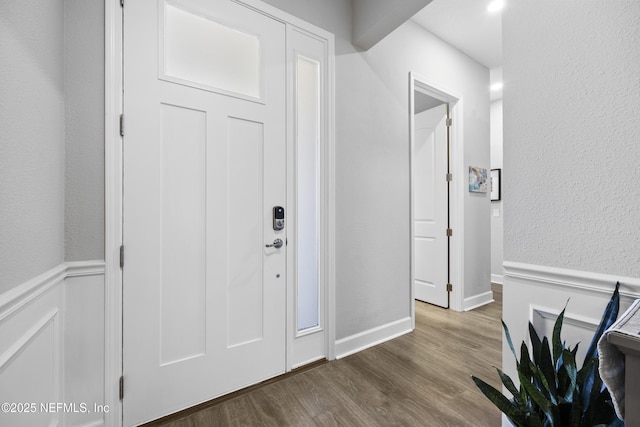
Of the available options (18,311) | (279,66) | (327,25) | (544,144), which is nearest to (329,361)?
(18,311)

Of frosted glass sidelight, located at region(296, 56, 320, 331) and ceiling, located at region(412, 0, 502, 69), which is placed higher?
ceiling, located at region(412, 0, 502, 69)

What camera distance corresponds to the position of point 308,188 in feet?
6.53

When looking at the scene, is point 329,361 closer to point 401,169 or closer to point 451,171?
point 401,169

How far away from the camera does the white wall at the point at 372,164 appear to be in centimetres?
210

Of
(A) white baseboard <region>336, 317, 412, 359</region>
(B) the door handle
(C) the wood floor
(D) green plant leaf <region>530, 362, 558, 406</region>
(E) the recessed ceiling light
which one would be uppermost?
(E) the recessed ceiling light

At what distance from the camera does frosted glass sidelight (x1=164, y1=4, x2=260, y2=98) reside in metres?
1.49

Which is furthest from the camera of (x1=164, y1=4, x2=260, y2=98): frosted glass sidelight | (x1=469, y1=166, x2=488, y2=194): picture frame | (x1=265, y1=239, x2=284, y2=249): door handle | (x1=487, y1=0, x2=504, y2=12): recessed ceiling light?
(x1=469, y1=166, x2=488, y2=194): picture frame

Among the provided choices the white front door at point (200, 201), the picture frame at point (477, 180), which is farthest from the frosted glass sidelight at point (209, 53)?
the picture frame at point (477, 180)

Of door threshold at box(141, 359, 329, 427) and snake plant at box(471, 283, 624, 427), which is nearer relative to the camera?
snake plant at box(471, 283, 624, 427)

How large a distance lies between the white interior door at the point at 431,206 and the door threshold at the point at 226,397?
71.8 inches

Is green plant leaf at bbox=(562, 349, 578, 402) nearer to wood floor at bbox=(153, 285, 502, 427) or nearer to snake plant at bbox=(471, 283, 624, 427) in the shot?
snake plant at bbox=(471, 283, 624, 427)

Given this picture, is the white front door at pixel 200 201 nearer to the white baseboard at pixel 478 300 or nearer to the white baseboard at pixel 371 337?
the white baseboard at pixel 371 337

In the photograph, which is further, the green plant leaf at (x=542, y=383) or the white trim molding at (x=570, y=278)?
the white trim molding at (x=570, y=278)

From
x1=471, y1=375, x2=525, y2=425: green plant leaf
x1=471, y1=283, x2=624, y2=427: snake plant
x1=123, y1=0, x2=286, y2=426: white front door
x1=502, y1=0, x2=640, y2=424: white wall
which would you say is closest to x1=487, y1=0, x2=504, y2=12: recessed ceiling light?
x1=502, y1=0, x2=640, y2=424: white wall
